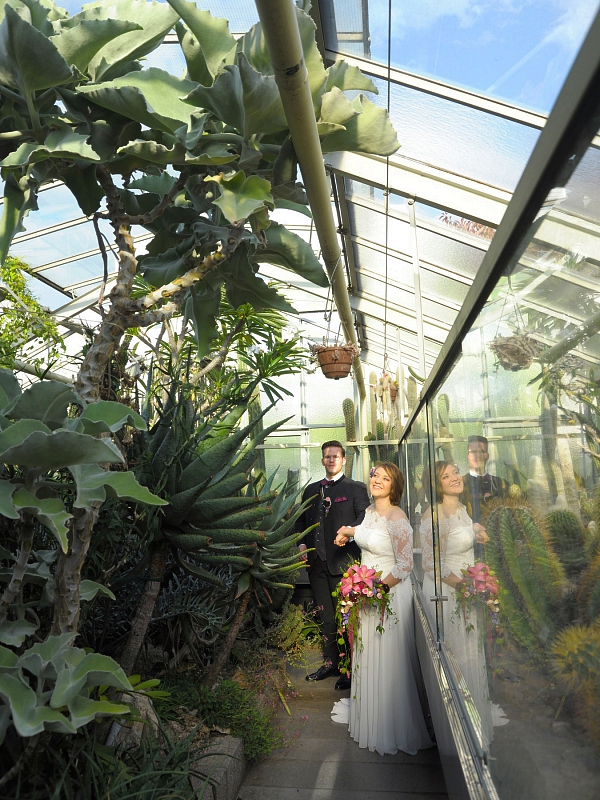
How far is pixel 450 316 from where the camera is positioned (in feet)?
26.8

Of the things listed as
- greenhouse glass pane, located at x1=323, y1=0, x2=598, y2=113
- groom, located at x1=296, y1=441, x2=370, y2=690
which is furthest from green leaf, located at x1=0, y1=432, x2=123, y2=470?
groom, located at x1=296, y1=441, x2=370, y2=690

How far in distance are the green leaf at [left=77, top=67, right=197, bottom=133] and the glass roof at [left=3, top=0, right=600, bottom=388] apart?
0.67 m

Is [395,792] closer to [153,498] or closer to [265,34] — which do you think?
[153,498]

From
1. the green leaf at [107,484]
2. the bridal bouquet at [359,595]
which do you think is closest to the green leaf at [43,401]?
the green leaf at [107,484]

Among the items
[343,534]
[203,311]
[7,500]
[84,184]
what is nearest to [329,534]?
[343,534]

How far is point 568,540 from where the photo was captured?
2.84 ft

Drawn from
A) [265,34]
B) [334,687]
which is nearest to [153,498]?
[265,34]

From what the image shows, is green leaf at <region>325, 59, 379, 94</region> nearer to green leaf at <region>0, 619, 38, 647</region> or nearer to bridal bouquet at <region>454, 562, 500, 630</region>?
bridal bouquet at <region>454, 562, 500, 630</region>

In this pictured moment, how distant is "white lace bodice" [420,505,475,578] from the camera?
184 cm

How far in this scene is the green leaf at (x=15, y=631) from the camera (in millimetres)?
1302

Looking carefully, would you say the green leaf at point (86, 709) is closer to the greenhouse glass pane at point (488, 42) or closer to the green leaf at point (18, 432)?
the green leaf at point (18, 432)

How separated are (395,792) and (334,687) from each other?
Result: 5.35 ft

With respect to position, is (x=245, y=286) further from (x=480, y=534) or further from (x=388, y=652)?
(x=388, y=652)

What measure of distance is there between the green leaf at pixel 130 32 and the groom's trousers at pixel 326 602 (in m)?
4.22
